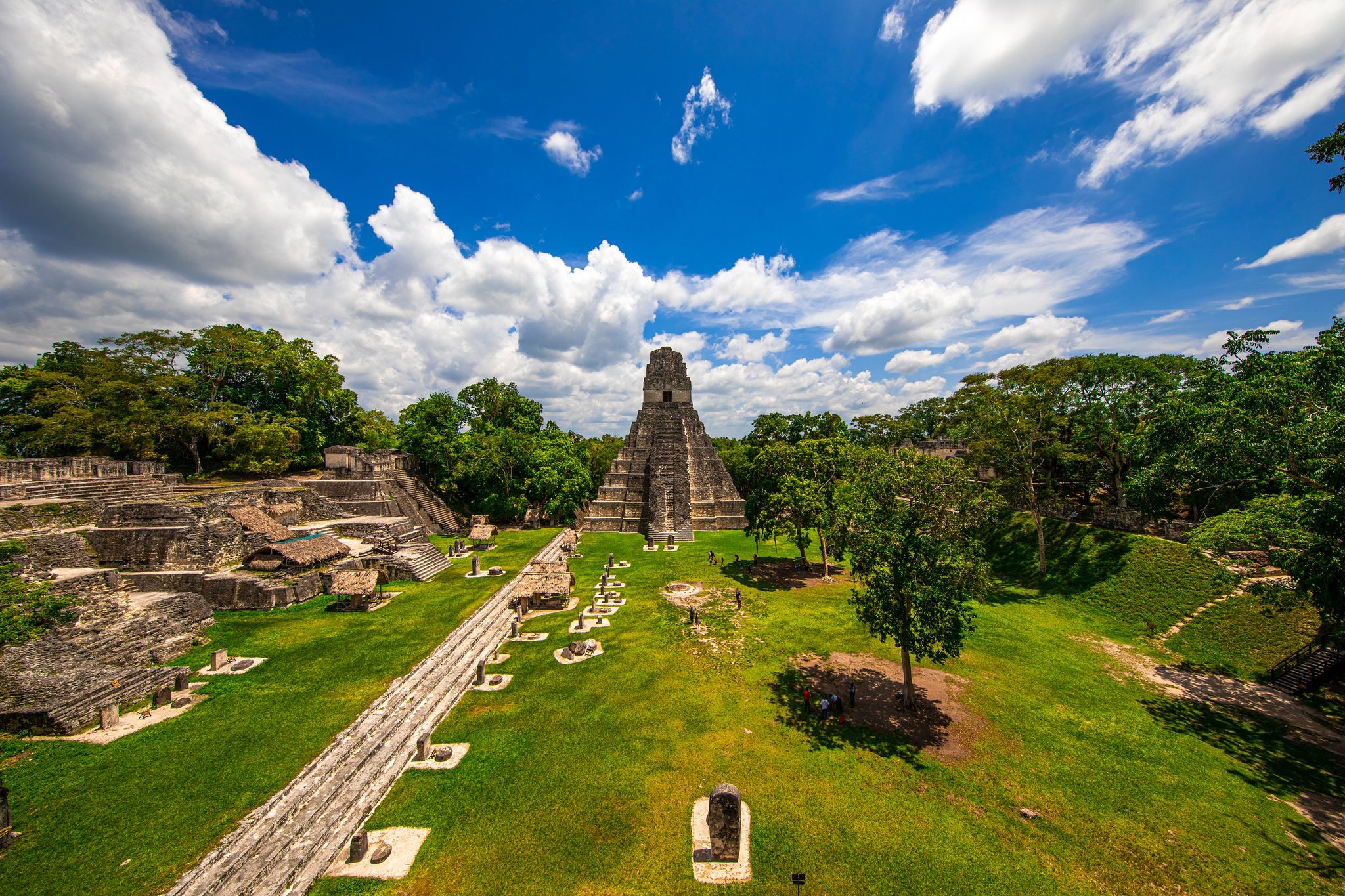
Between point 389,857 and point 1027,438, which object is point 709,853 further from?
point 1027,438

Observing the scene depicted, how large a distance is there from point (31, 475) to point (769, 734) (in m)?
39.1

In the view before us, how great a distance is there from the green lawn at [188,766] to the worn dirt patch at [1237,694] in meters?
28.9

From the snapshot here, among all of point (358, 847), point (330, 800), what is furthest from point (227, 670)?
point (358, 847)

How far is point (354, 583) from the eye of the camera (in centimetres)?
2194

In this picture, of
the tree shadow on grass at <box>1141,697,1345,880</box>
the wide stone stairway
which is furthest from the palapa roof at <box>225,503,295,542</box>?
the tree shadow on grass at <box>1141,697,1345,880</box>

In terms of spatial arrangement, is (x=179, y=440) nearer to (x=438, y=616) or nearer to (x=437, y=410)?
(x=437, y=410)

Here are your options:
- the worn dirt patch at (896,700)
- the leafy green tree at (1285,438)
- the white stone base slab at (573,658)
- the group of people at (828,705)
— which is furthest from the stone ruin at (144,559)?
the leafy green tree at (1285,438)

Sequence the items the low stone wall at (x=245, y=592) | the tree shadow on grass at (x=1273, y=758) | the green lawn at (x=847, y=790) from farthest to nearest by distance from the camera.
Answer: the low stone wall at (x=245, y=592) < the tree shadow on grass at (x=1273, y=758) < the green lawn at (x=847, y=790)

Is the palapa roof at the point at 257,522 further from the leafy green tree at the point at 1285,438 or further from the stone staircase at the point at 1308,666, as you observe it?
the stone staircase at the point at 1308,666

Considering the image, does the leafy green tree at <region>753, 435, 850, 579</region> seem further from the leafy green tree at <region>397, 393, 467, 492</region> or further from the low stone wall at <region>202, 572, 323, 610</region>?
the leafy green tree at <region>397, 393, 467, 492</region>

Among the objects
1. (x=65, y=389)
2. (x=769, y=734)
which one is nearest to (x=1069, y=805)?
(x=769, y=734)

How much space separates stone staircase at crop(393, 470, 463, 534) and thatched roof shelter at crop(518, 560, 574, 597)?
842 inches

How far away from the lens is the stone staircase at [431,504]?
41719 millimetres

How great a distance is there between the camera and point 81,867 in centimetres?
840
